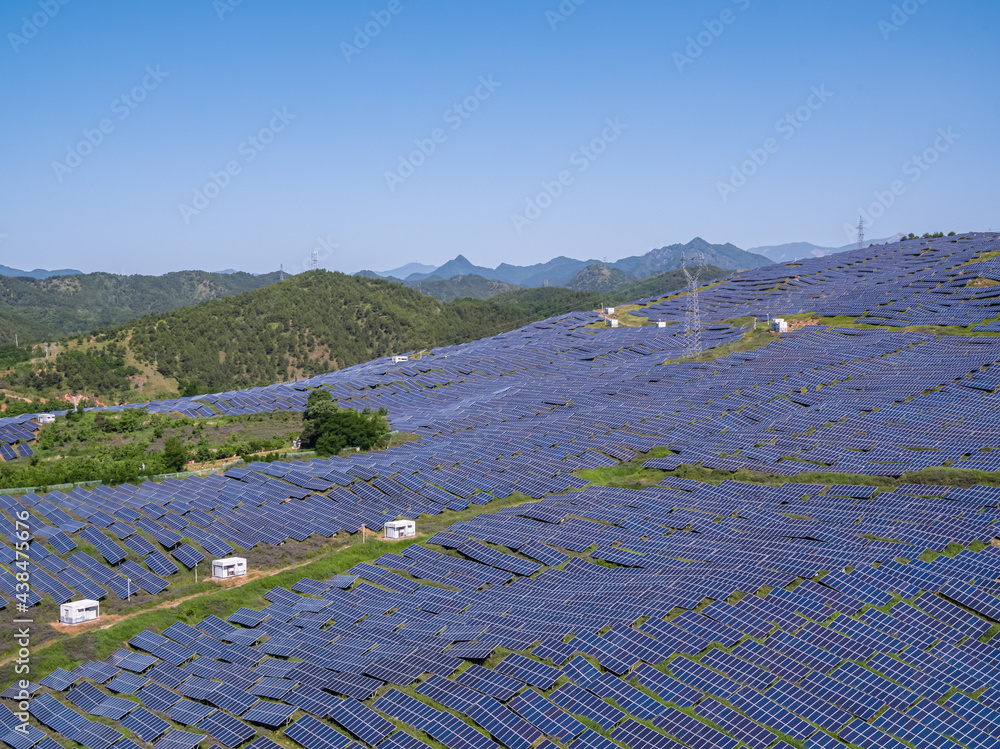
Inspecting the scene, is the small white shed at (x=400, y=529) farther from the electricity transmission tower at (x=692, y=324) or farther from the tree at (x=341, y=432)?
the electricity transmission tower at (x=692, y=324)

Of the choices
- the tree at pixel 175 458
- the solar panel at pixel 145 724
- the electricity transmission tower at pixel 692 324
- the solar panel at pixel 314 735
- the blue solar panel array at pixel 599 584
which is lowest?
the solar panel at pixel 145 724

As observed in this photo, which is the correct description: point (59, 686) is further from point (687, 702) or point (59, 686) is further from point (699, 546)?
point (699, 546)

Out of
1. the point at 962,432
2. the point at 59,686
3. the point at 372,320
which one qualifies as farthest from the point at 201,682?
the point at 372,320

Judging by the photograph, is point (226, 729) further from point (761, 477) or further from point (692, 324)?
point (692, 324)

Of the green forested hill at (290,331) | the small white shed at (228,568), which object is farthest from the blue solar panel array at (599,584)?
the green forested hill at (290,331)
